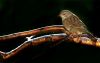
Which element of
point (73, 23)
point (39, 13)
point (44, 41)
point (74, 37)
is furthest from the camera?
point (39, 13)

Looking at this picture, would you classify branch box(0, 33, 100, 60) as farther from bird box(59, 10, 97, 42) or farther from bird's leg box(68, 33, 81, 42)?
bird box(59, 10, 97, 42)

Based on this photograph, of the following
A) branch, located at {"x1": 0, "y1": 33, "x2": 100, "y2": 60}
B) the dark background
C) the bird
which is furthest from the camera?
the dark background

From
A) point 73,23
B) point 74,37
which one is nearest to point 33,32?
point 74,37

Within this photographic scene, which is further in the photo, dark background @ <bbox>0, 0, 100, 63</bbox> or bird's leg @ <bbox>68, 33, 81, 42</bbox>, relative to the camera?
dark background @ <bbox>0, 0, 100, 63</bbox>

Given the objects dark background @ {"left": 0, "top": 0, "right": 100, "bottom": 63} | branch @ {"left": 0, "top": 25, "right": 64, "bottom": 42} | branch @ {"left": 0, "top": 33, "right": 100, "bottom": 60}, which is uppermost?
dark background @ {"left": 0, "top": 0, "right": 100, "bottom": 63}

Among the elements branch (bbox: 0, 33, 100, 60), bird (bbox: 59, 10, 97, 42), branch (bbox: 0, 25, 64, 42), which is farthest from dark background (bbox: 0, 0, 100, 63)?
branch (bbox: 0, 33, 100, 60)

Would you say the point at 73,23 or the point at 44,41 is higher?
the point at 73,23

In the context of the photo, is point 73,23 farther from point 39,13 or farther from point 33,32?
point 39,13

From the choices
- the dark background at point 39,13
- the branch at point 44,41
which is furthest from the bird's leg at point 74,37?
the dark background at point 39,13

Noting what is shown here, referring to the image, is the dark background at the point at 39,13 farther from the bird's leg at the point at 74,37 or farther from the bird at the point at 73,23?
the bird's leg at the point at 74,37

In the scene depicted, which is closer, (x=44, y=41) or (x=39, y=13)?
(x=44, y=41)

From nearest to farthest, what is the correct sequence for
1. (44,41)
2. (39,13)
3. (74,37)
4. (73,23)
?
(44,41), (74,37), (73,23), (39,13)

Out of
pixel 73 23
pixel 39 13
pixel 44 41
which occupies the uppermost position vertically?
pixel 39 13
